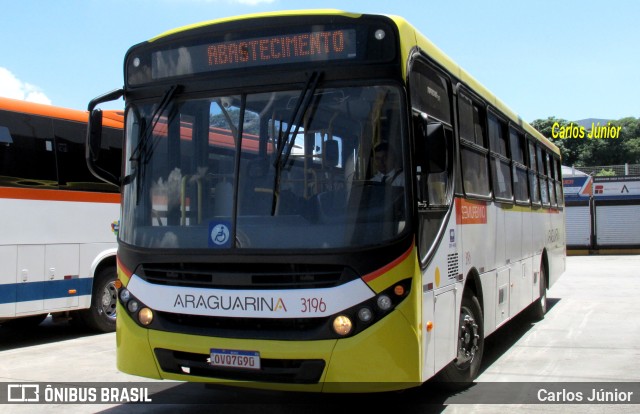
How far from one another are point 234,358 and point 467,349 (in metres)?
2.68

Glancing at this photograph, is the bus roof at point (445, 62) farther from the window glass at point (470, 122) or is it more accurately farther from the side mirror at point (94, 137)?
the side mirror at point (94, 137)

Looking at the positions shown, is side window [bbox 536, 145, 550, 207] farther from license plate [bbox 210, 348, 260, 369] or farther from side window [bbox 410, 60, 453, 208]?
license plate [bbox 210, 348, 260, 369]

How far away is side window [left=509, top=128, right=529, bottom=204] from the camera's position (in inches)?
372

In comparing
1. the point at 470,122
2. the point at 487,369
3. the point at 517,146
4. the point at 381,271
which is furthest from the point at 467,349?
the point at 517,146

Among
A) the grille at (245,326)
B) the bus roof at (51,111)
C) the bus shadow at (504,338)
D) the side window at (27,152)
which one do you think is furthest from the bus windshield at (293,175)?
Result: the bus roof at (51,111)

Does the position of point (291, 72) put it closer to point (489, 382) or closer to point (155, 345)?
point (155, 345)

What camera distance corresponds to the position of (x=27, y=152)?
32.6 ft

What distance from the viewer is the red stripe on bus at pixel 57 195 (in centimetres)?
967

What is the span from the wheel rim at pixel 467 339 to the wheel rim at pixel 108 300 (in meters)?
6.36

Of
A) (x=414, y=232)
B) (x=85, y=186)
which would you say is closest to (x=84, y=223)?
(x=85, y=186)

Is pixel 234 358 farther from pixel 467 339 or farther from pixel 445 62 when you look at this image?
pixel 445 62

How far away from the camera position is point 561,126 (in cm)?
7669

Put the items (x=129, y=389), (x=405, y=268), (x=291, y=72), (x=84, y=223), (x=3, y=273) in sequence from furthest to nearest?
(x=84, y=223), (x=3, y=273), (x=129, y=389), (x=291, y=72), (x=405, y=268)

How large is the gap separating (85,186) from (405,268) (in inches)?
285
